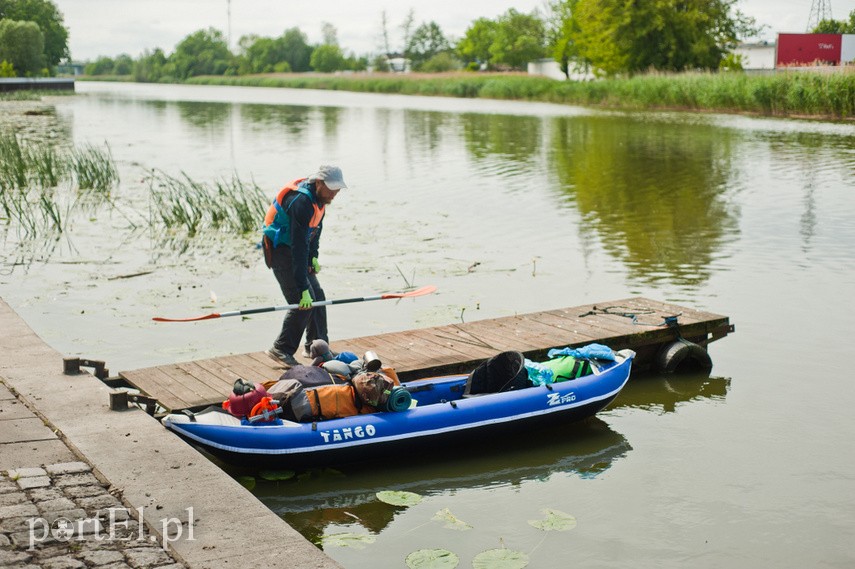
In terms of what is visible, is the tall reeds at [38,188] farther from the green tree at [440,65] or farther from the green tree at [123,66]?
the green tree at [123,66]

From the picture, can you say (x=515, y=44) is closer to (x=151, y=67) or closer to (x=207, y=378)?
(x=151, y=67)

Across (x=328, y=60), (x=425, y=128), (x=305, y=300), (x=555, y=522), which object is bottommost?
(x=555, y=522)

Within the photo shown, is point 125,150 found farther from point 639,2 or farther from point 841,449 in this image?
point 639,2

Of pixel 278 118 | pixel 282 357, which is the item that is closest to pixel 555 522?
pixel 282 357

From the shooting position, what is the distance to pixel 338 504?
5949 millimetres

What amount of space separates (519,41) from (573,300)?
81.5 metres

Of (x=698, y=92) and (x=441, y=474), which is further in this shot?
(x=698, y=92)

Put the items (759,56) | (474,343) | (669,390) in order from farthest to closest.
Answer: (759,56)
(669,390)
(474,343)

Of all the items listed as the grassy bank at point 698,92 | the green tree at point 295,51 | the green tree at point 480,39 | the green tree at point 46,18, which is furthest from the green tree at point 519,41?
the green tree at point 295,51

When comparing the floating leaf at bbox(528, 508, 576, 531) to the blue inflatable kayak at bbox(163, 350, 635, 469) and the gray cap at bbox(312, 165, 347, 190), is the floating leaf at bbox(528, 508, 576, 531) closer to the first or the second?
the blue inflatable kayak at bbox(163, 350, 635, 469)

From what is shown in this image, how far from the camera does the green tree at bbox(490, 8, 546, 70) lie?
9019cm

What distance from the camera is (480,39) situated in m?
102

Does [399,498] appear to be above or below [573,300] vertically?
below

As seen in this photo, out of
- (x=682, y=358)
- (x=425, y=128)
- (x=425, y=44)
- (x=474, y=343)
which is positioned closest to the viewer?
(x=474, y=343)
